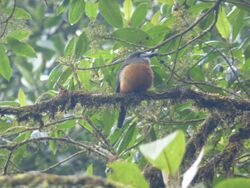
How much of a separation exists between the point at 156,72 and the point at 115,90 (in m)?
0.35

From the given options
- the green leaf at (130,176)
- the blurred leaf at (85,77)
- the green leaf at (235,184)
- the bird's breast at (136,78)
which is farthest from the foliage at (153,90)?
the green leaf at (235,184)

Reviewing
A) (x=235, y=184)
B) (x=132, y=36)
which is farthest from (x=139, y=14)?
(x=235, y=184)

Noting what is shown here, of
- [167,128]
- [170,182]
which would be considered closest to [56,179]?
[170,182]

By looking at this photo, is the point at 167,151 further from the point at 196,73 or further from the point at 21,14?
the point at 21,14

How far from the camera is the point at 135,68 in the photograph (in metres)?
4.45

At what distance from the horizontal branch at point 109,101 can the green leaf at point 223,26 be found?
63cm

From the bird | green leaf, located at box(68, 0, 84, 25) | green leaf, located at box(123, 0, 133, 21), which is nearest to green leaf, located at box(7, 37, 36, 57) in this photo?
green leaf, located at box(68, 0, 84, 25)

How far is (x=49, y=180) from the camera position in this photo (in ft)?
4.91

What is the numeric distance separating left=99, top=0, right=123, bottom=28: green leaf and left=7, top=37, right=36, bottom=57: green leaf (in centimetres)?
60

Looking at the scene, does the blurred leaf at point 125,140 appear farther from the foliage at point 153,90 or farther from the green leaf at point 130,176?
the green leaf at point 130,176

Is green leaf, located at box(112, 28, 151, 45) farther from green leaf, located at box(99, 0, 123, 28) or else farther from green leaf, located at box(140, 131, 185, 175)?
green leaf, located at box(140, 131, 185, 175)

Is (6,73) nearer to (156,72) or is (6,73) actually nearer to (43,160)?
(156,72)

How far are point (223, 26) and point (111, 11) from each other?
2.88ft

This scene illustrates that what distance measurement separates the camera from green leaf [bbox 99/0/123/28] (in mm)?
3715
